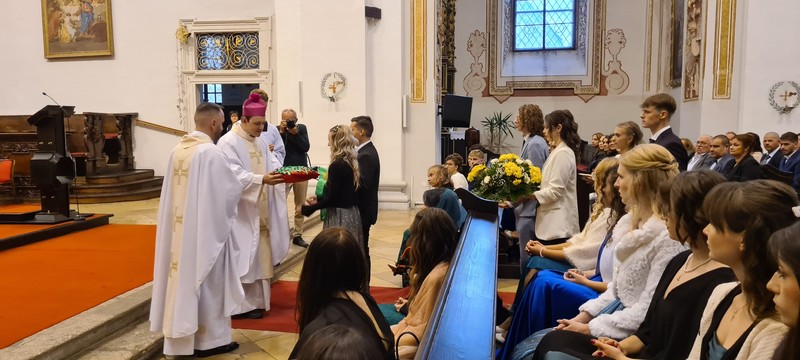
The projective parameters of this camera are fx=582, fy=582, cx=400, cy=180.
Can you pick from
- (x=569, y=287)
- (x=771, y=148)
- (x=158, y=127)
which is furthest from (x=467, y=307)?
(x=158, y=127)

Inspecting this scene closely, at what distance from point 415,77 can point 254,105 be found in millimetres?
5645

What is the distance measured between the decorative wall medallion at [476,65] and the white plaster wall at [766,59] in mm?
6890

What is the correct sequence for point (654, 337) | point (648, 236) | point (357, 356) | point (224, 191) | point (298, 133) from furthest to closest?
point (298, 133) → point (224, 191) → point (648, 236) → point (654, 337) → point (357, 356)

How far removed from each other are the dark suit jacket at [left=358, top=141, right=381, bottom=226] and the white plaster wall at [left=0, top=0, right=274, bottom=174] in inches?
294

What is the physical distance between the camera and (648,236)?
2.53 metres

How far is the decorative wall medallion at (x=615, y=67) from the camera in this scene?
14.3m

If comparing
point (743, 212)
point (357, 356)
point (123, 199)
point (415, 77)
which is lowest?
point (123, 199)

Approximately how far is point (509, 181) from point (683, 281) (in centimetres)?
240

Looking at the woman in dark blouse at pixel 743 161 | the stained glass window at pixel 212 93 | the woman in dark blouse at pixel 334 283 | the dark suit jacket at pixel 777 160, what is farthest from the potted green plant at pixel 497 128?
the woman in dark blouse at pixel 334 283

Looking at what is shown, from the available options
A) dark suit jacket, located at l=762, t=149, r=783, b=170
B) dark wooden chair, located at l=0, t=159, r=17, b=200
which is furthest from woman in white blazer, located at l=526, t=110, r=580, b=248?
dark wooden chair, located at l=0, t=159, r=17, b=200

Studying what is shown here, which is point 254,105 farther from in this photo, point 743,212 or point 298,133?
point 743,212

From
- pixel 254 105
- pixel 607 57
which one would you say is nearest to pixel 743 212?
pixel 254 105

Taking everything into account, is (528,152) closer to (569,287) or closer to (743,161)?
(569,287)

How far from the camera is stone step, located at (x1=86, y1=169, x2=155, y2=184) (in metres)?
10.0
